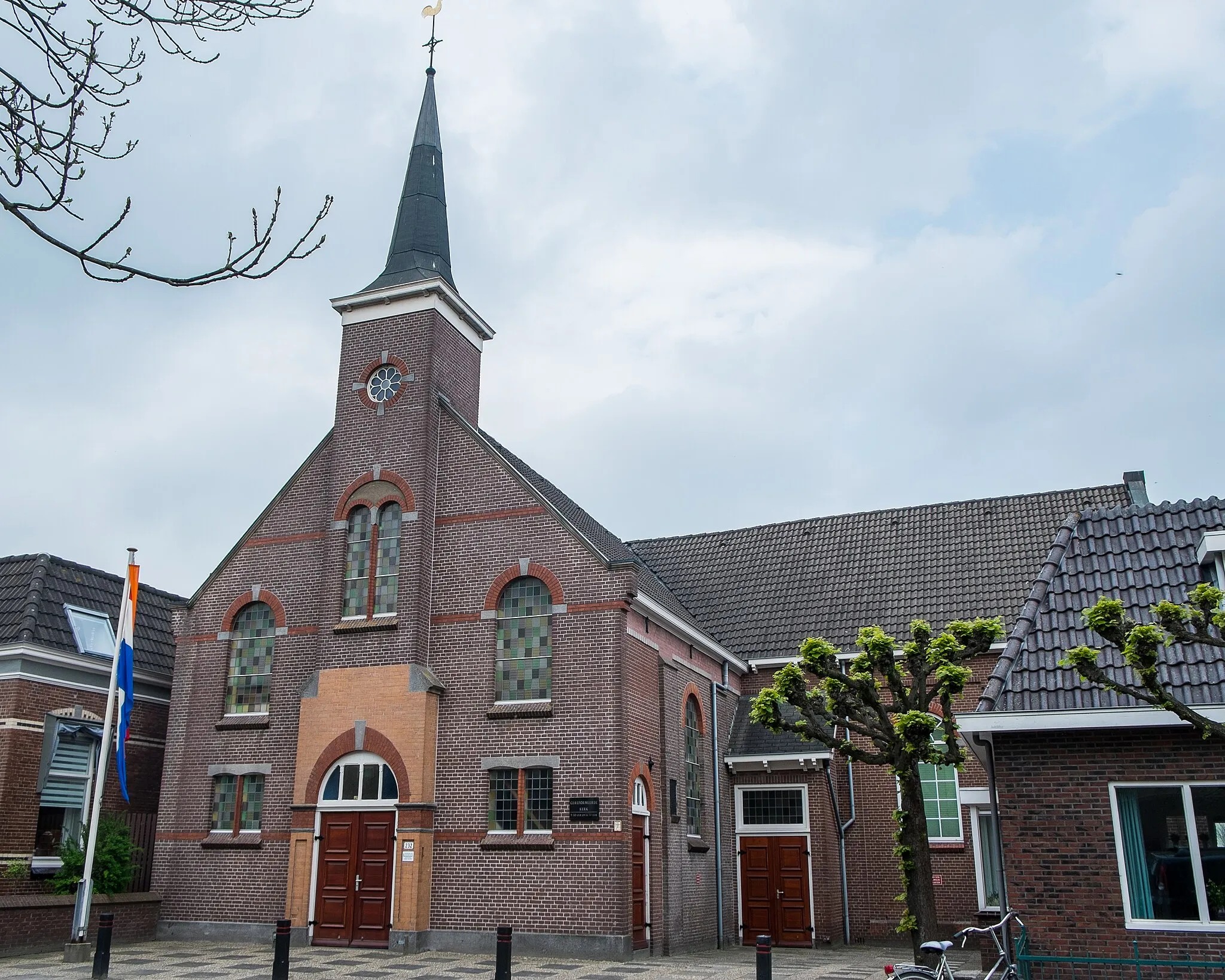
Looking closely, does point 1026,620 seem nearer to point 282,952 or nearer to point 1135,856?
point 1135,856

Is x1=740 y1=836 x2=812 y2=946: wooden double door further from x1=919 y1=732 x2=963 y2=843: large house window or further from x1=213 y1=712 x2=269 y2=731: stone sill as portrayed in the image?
x1=213 y1=712 x2=269 y2=731: stone sill

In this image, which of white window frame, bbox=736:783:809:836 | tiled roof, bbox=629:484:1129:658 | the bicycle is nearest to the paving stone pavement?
white window frame, bbox=736:783:809:836

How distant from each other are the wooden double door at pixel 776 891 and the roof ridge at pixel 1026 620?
10.3m

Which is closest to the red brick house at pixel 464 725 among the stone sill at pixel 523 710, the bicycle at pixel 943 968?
the stone sill at pixel 523 710

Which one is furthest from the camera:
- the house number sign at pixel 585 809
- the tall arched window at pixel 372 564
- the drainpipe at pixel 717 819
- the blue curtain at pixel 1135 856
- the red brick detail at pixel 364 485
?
the drainpipe at pixel 717 819

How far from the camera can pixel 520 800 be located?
1973 cm

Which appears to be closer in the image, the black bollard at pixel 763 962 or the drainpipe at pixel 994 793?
the black bollard at pixel 763 962

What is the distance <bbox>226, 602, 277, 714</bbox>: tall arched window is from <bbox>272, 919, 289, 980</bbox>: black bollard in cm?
923

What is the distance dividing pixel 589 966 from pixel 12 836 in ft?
37.0

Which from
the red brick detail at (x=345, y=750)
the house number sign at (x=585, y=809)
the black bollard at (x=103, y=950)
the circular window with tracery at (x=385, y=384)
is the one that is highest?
the circular window with tracery at (x=385, y=384)

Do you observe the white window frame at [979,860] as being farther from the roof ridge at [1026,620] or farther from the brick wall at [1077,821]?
the brick wall at [1077,821]

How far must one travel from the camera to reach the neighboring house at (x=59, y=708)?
68.2 feet

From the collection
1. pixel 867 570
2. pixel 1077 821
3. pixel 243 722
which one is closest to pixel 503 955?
pixel 1077 821

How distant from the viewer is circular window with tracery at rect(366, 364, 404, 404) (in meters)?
23.2
